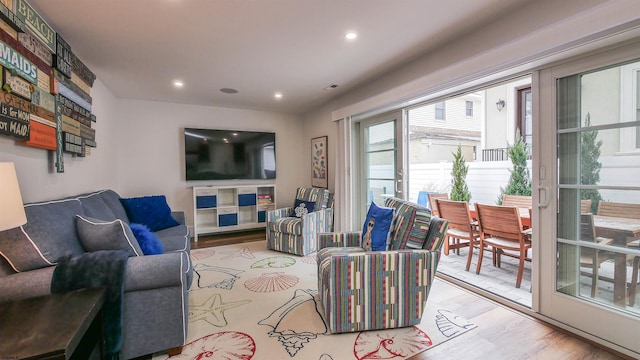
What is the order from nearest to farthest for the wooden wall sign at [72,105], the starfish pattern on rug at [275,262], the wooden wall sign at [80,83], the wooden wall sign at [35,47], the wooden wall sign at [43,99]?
1. the wooden wall sign at [35,47]
2. the wooden wall sign at [43,99]
3. the wooden wall sign at [72,105]
4. the wooden wall sign at [80,83]
5. the starfish pattern on rug at [275,262]

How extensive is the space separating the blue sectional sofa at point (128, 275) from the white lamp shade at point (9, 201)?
478mm

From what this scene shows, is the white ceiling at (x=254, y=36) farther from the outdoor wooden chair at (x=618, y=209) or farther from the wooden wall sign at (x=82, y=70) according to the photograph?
the outdoor wooden chair at (x=618, y=209)

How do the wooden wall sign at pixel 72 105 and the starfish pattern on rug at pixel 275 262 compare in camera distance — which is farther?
the starfish pattern on rug at pixel 275 262

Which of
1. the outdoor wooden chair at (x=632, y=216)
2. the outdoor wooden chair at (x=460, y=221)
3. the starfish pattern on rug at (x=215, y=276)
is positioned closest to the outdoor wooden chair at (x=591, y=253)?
the outdoor wooden chair at (x=632, y=216)

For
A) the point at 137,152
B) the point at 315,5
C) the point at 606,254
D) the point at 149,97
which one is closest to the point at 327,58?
the point at 315,5

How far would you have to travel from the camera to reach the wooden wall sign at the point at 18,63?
163 centimetres

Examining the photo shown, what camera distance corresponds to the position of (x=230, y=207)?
495 centimetres

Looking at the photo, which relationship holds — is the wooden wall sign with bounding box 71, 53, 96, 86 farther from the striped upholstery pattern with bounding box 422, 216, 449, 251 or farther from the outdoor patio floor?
the outdoor patio floor

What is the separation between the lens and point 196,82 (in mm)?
3693

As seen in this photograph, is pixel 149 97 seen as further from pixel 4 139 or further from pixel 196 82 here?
pixel 4 139

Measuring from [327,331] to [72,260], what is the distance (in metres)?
1.61

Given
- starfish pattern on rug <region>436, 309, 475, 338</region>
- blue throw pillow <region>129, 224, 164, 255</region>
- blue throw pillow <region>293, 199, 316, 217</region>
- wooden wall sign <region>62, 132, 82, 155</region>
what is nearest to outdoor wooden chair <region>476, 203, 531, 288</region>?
starfish pattern on rug <region>436, 309, 475, 338</region>

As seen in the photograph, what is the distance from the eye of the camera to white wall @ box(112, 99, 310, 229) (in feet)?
14.6

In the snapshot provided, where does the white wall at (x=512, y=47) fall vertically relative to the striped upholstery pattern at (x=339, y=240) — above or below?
above
